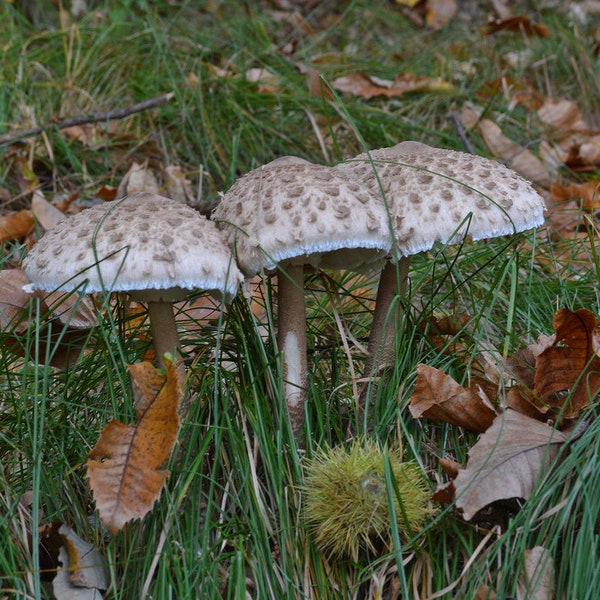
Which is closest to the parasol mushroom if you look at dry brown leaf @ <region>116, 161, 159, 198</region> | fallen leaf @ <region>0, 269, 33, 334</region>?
fallen leaf @ <region>0, 269, 33, 334</region>

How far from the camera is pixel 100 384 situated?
2.51 m

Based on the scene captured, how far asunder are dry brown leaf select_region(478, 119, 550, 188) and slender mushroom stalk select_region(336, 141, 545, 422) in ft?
7.55

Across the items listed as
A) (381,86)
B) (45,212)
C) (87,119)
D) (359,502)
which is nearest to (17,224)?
(45,212)

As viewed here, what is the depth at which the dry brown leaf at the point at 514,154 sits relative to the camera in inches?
168

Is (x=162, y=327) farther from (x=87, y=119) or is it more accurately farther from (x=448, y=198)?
(x=87, y=119)

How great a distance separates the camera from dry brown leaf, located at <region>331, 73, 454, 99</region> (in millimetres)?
4742

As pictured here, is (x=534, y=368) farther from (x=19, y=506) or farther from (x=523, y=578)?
(x=19, y=506)

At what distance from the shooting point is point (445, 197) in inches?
74.9

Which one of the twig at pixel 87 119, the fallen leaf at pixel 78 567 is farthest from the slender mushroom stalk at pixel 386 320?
the twig at pixel 87 119

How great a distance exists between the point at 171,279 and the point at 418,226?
645 millimetres

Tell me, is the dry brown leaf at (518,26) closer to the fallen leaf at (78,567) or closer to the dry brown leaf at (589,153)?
the dry brown leaf at (589,153)

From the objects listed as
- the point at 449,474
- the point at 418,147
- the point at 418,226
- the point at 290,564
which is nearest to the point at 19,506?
the point at 290,564

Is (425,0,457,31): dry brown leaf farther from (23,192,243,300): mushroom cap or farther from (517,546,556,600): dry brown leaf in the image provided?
(517,546,556,600): dry brown leaf

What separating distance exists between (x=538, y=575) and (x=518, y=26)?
5.37m
